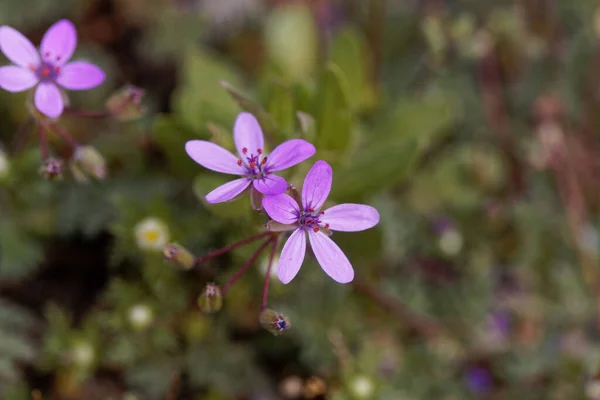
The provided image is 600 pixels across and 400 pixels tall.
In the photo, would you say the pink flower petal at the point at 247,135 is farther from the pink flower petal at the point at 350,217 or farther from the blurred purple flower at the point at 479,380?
the blurred purple flower at the point at 479,380

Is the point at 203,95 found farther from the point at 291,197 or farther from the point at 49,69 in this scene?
the point at 291,197

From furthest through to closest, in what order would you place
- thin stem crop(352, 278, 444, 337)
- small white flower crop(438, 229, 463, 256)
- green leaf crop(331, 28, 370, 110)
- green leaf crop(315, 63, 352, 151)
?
small white flower crop(438, 229, 463, 256), thin stem crop(352, 278, 444, 337), green leaf crop(331, 28, 370, 110), green leaf crop(315, 63, 352, 151)

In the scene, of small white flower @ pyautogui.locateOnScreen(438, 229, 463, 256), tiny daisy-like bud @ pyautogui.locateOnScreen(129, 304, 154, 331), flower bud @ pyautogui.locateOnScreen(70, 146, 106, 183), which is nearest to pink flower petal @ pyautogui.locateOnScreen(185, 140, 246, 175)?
flower bud @ pyautogui.locateOnScreen(70, 146, 106, 183)

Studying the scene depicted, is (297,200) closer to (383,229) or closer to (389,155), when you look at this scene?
(389,155)

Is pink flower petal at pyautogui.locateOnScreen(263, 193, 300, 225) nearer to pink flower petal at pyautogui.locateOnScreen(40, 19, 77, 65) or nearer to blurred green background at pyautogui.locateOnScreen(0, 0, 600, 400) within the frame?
blurred green background at pyautogui.locateOnScreen(0, 0, 600, 400)

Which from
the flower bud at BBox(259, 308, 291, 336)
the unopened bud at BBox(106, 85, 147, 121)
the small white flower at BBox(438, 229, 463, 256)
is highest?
the small white flower at BBox(438, 229, 463, 256)

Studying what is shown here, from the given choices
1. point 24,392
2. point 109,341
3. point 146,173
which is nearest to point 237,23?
point 146,173
